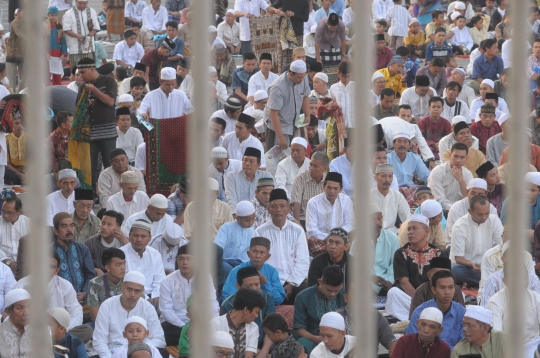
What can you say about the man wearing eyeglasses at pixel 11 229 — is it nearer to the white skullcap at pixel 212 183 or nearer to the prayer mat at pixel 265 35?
the white skullcap at pixel 212 183

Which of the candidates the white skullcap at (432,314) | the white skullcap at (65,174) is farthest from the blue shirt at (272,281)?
the white skullcap at (65,174)

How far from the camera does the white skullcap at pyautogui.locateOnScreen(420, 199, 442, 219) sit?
25.3 feet

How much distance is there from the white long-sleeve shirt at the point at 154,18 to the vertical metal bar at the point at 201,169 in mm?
16161

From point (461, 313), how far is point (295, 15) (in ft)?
30.8

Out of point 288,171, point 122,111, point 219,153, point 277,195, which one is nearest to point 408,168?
point 288,171

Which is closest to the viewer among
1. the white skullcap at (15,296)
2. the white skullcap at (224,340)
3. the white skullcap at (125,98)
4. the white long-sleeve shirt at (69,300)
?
the white skullcap at (15,296)

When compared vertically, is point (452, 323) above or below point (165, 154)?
below

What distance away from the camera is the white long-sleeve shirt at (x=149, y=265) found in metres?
6.94

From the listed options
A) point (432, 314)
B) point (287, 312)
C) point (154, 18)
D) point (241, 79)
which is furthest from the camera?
point (154, 18)

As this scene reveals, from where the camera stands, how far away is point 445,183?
911 centimetres

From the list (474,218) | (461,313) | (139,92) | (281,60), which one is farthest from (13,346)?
(281,60)

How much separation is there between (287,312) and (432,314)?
1284mm

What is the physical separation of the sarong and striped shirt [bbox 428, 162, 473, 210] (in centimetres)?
922

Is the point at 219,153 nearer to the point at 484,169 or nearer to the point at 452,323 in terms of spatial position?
the point at 484,169
